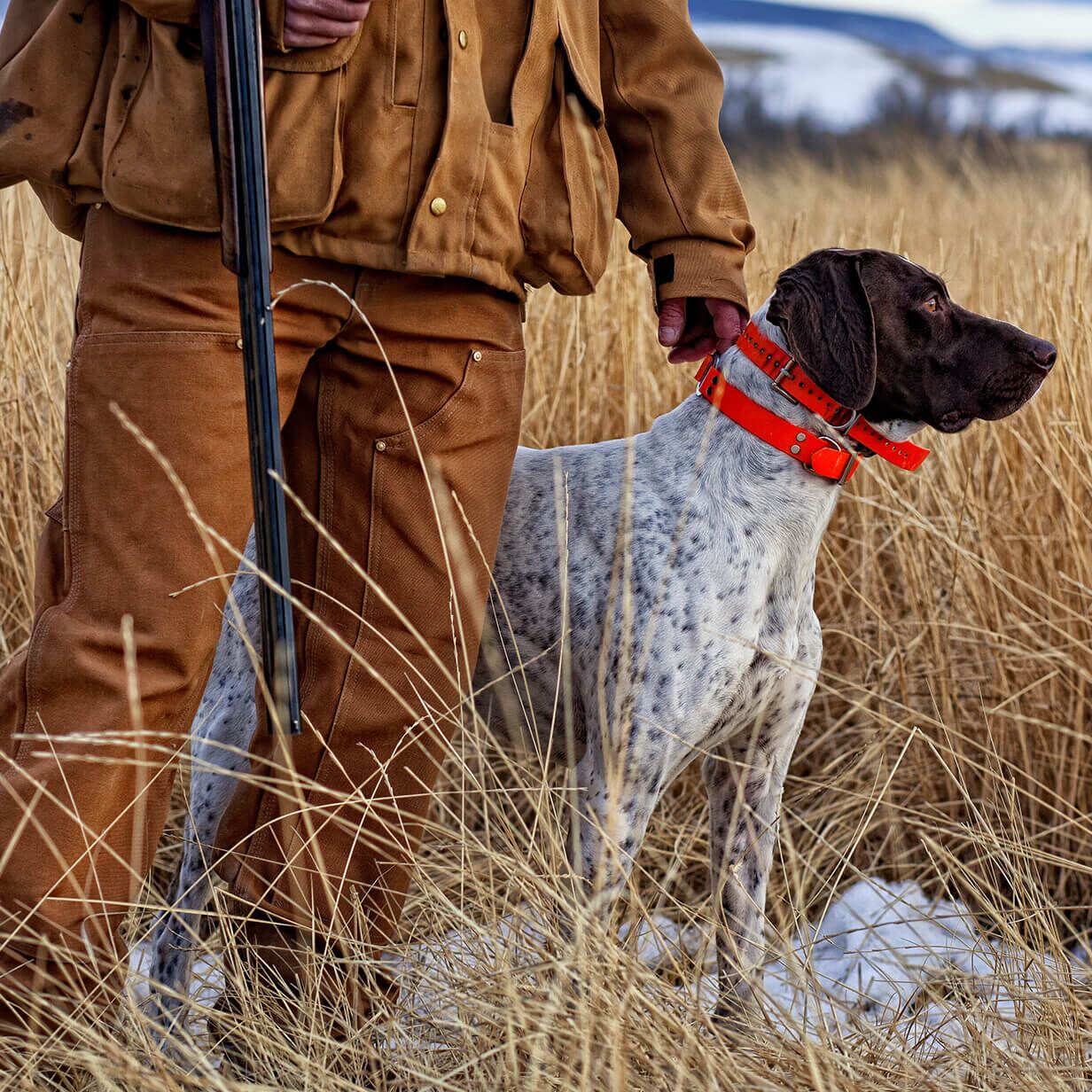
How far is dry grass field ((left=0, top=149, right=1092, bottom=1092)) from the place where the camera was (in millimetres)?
1739

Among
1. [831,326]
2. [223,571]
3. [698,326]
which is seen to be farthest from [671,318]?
[223,571]

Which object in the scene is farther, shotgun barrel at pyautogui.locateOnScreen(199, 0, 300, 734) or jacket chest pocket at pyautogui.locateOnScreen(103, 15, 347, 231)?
jacket chest pocket at pyautogui.locateOnScreen(103, 15, 347, 231)

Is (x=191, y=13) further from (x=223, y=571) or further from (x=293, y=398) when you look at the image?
(x=223, y=571)

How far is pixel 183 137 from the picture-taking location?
6.24ft

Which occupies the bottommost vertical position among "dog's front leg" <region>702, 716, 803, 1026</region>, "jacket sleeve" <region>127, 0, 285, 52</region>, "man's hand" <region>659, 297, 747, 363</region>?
"dog's front leg" <region>702, 716, 803, 1026</region>

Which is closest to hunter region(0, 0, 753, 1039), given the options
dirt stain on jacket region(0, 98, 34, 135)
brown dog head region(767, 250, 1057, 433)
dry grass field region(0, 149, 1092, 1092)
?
dirt stain on jacket region(0, 98, 34, 135)

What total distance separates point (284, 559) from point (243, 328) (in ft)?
1.07

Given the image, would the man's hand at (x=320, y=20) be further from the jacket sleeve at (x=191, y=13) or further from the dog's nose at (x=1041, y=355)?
the dog's nose at (x=1041, y=355)

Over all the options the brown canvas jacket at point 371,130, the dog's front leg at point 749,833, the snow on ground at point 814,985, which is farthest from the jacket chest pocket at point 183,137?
the dog's front leg at point 749,833

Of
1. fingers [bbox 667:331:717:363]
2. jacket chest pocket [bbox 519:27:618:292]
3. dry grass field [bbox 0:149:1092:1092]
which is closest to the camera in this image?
dry grass field [bbox 0:149:1092:1092]

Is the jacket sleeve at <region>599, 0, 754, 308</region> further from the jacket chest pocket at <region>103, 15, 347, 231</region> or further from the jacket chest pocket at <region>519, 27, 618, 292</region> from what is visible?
the jacket chest pocket at <region>103, 15, 347, 231</region>

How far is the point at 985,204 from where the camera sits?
825cm

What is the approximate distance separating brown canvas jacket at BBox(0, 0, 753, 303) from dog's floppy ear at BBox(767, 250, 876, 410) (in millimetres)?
377

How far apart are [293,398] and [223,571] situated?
12.1 inches
